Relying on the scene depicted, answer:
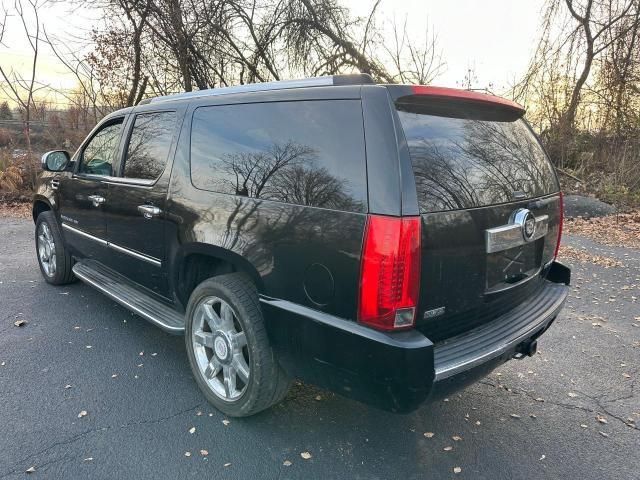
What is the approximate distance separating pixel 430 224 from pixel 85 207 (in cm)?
336

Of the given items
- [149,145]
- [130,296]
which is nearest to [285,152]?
[149,145]

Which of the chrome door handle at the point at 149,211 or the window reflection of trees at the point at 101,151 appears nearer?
the chrome door handle at the point at 149,211

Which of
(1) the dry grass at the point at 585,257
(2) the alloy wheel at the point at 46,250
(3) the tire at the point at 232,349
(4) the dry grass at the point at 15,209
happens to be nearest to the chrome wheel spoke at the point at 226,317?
(3) the tire at the point at 232,349

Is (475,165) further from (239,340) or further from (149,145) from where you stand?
(149,145)

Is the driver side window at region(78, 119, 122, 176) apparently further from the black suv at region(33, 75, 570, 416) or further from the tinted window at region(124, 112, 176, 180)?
the black suv at region(33, 75, 570, 416)

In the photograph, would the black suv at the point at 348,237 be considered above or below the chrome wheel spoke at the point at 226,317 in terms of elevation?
above

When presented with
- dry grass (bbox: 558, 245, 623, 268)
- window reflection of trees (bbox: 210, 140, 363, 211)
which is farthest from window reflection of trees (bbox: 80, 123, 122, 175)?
dry grass (bbox: 558, 245, 623, 268)

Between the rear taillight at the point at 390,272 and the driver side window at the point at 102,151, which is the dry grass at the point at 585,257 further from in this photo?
the driver side window at the point at 102,151

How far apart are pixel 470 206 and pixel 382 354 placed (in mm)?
846

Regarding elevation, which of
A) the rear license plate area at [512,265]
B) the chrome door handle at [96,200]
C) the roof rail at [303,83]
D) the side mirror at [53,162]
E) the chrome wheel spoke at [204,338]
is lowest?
the chrome wheel spoke at [204,338]

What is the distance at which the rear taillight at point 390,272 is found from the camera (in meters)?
2.01

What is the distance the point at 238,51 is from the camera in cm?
1276

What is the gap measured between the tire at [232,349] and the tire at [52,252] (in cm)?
261

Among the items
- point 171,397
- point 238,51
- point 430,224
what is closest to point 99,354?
point 171,397
